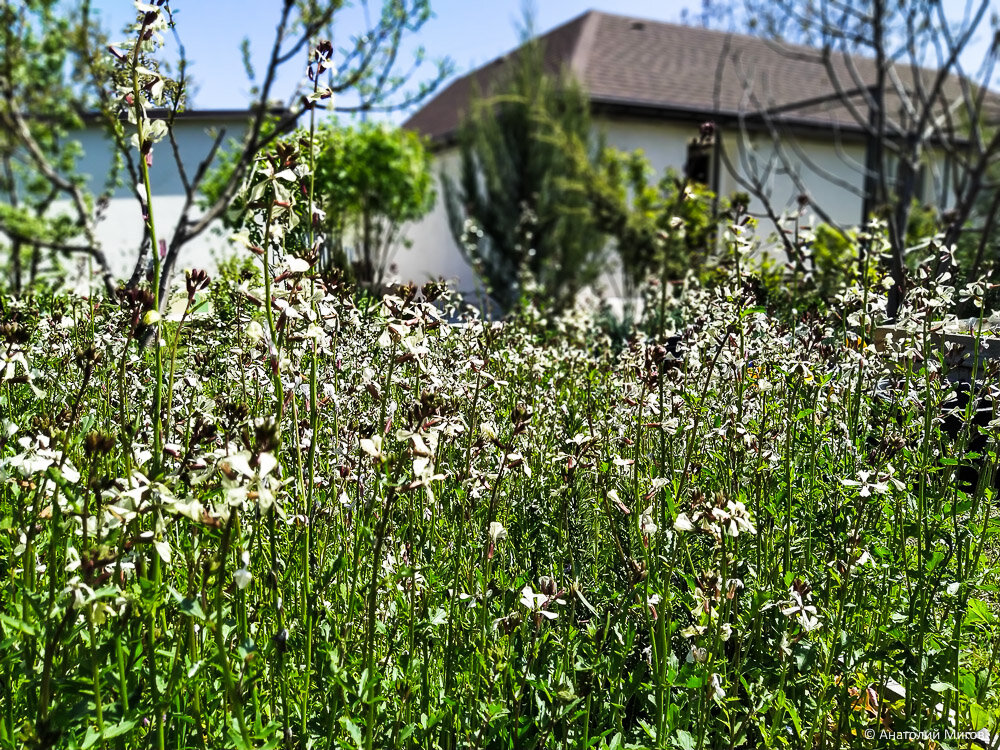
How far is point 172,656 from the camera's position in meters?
2.12

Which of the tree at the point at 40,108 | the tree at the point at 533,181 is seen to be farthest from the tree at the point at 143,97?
the tree at the point at 533,181

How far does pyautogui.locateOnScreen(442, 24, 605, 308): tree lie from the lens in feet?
51.3

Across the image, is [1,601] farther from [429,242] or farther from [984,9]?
[429,242]

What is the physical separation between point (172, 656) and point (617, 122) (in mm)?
19366

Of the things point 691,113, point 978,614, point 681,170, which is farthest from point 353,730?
point 681,170

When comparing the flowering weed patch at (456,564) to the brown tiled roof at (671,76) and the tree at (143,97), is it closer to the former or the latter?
the tree at (143,97)

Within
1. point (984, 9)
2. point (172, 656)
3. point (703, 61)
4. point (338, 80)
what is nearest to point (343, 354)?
point (172, 656)

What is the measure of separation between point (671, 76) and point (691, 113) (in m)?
2.51

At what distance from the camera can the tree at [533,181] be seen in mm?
15633

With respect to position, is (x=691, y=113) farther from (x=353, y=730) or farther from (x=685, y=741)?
(x=353, y=730)

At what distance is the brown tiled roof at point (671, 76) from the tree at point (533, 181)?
3.03m

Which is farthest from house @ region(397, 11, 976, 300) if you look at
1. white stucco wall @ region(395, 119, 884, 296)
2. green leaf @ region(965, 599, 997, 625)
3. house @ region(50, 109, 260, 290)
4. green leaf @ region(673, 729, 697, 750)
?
green leaf @ region(673, 729, 697, 750)

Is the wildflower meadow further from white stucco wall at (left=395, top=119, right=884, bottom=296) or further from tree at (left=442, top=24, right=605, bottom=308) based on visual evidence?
white stucco wall at (left=395, top=119, right=884, bottom=296)

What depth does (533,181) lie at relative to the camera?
1599 centimetres
